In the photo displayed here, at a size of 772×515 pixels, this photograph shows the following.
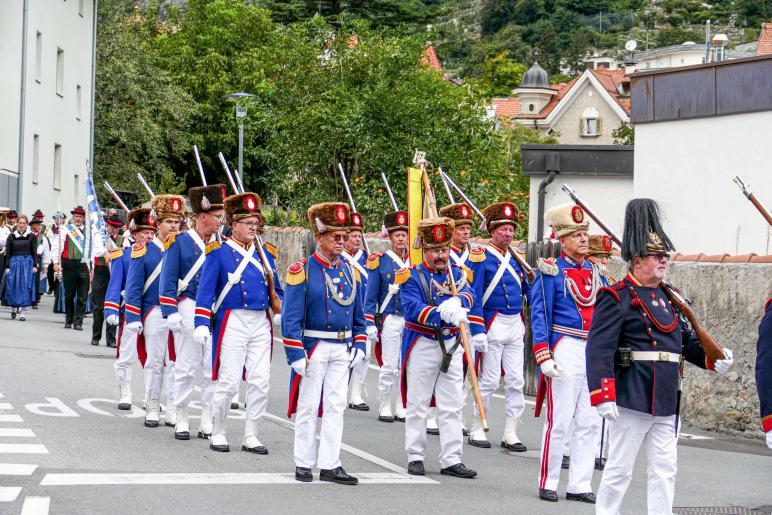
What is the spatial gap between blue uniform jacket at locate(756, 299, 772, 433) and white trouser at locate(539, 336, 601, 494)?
197cm

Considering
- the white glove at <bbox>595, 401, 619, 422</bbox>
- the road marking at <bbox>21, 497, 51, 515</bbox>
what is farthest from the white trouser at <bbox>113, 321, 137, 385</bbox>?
the white glove at <bbox>595, 401, 619, 422</bbox>

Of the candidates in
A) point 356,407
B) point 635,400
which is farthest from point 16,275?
point 635,400

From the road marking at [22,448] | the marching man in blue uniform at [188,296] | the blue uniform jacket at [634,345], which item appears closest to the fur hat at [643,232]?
the blue uniform jacket at [634,345]

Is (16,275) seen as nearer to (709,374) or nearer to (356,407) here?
(356,407)

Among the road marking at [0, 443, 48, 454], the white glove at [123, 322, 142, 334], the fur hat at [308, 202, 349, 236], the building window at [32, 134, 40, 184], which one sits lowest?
the road marking at [0, 443, 48, 454]

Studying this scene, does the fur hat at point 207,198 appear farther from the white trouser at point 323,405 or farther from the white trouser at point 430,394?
the white trouser at point 430,394

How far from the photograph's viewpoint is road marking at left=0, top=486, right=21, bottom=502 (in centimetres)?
810

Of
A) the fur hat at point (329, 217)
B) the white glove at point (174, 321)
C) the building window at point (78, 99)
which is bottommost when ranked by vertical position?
the white glove at point (174, 321)

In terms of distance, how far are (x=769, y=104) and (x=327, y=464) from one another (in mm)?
13220

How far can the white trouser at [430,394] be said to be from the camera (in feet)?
31.9

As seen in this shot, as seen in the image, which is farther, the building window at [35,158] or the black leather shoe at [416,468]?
the building window at [35,158]

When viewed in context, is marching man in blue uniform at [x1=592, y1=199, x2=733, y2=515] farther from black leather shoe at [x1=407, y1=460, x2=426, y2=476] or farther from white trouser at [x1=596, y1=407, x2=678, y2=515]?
black leather shoe at [x1=407, y1=460, x2=426, y2=476]

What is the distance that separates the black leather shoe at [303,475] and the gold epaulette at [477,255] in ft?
10.6

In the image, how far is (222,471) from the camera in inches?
374
